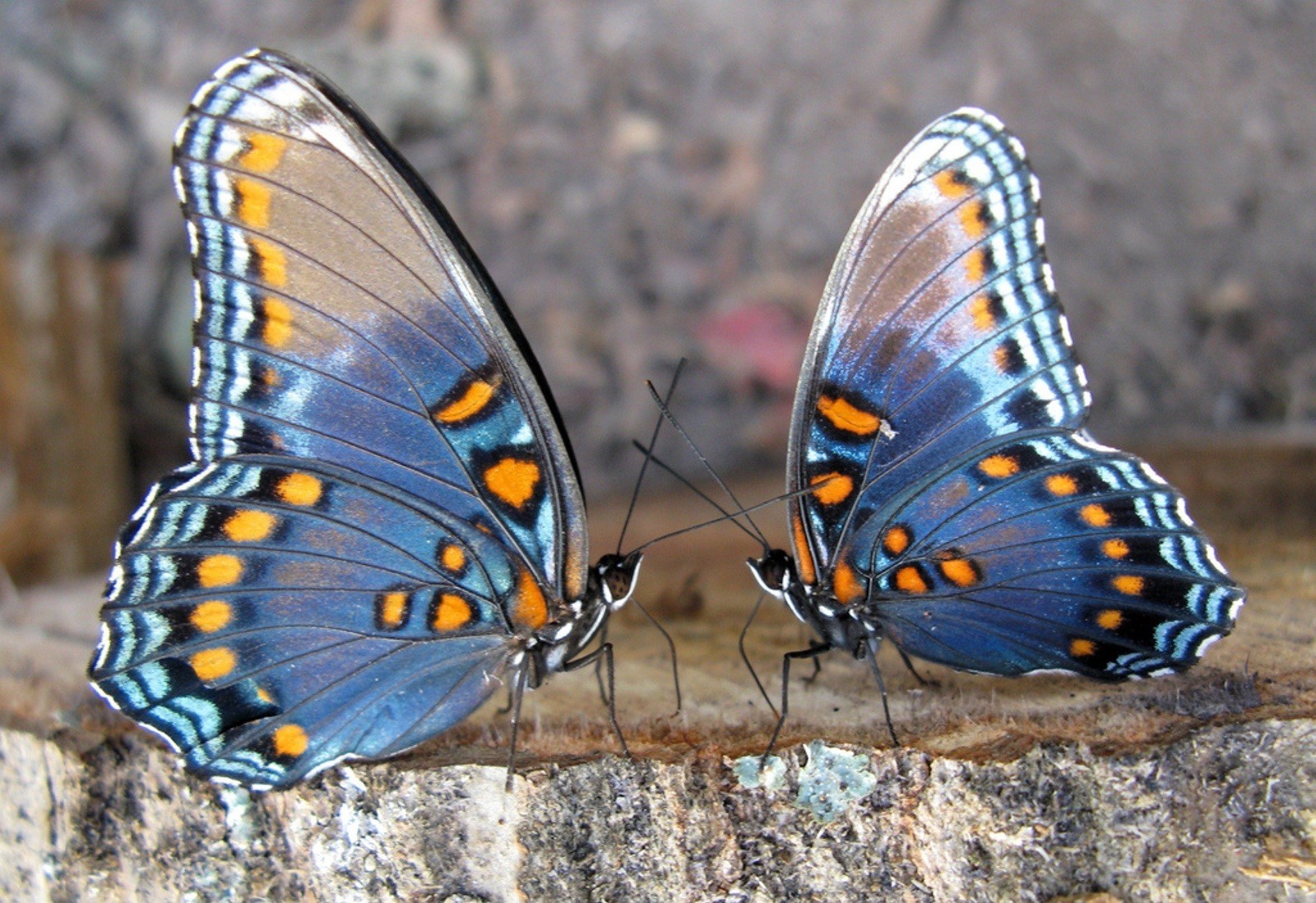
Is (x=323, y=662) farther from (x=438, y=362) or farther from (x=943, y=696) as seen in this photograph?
(x=943, y=696)

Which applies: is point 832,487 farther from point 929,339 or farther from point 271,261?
point 271,261

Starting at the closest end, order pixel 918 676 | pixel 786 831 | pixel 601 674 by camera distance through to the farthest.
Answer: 1. pixel 786 831
2. pixel 918 676
3. pixel 601 674

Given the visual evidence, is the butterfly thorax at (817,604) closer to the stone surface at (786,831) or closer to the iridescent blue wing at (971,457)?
the iridescent blue wing at (971,457)

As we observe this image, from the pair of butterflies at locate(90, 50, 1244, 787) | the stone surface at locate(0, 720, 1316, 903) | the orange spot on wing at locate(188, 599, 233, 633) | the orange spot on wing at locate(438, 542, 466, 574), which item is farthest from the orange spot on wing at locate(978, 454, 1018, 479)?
the orange spot on wing at locate(188, 599, 233, 633)

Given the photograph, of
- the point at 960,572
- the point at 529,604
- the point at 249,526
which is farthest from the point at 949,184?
the point at 249,526

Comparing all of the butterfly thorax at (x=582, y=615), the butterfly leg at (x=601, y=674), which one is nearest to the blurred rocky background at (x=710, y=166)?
the butterfly leg at (x=601, y=674)

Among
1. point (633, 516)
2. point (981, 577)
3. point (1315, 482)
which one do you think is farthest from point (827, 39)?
point (981, 577)

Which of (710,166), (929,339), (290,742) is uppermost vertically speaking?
(710,166)
